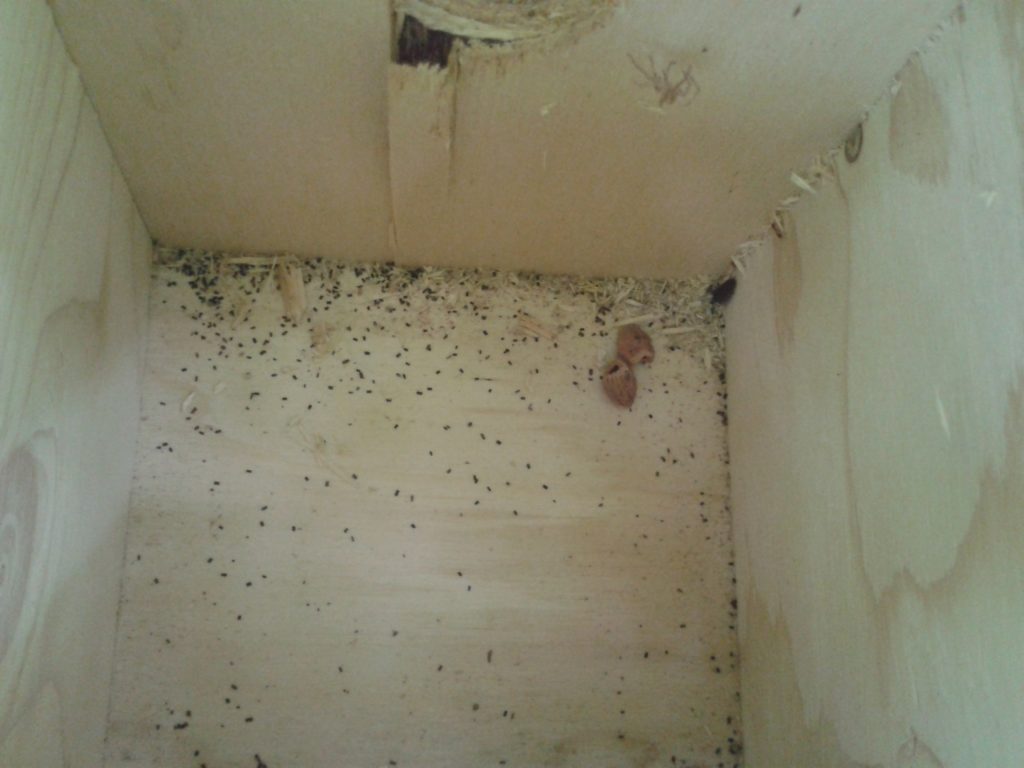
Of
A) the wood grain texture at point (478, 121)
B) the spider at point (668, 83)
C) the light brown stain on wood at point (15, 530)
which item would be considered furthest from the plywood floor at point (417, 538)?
the spider at point (668, 83)

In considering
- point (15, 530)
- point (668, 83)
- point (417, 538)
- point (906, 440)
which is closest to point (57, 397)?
point (15, 530)

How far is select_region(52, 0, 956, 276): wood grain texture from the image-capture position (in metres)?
Answer: 0.69

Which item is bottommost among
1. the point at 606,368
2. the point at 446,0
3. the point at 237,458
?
the point at 237,458

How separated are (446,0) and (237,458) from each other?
2.24ft

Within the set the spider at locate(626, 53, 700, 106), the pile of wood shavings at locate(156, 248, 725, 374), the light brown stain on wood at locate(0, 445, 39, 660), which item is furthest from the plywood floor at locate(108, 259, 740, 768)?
the spider at locate(626, 53, 700, 106)

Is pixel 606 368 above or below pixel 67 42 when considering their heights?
below

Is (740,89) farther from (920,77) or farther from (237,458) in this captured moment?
(237,458)

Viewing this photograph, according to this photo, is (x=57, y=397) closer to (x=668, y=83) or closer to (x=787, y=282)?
(x=668, y=83)

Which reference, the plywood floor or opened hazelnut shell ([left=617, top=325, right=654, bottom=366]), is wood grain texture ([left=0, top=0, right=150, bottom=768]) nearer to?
the plywood floor

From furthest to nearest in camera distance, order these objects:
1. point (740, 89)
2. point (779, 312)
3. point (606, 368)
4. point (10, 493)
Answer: point (606, 368) < point (779, 312) < point (740, 89) < point (10, 493)

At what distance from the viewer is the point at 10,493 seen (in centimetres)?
65

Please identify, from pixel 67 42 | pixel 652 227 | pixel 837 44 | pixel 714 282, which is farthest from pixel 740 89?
pixel 67 42

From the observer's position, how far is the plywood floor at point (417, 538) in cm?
102

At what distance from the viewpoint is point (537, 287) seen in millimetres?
1207
